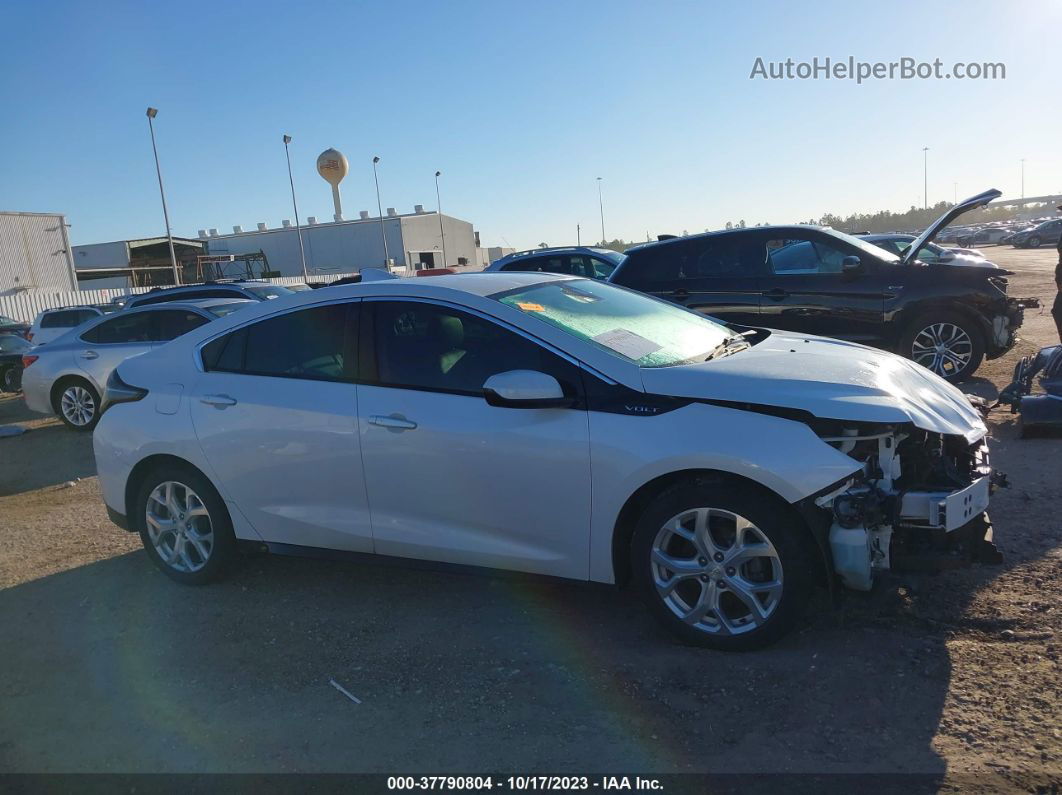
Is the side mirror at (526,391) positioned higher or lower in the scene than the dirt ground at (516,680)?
higher

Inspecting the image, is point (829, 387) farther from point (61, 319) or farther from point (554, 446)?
point (61, 319)

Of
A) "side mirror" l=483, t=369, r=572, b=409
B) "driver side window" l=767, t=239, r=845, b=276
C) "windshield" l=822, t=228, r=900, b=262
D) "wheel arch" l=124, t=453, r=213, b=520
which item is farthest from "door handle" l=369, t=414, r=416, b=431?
"windshield" l=822, t=228, r=900, b=262

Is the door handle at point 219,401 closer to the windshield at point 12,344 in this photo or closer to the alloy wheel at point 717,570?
the alloy wheel at point 717,570

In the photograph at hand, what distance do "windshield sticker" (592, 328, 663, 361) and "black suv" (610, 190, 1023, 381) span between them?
4748 millimetres

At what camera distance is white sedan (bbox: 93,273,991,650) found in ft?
10.7

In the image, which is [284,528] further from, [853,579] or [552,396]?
[853,579]

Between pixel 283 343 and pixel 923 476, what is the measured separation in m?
3.25

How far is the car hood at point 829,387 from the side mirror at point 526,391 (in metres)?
0.40

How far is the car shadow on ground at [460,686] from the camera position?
291 centimetres

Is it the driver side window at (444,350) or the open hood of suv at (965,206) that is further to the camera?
the open hood of suv at (965,206)

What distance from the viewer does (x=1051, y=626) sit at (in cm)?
347

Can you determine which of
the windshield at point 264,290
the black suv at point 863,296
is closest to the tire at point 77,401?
the windshield at point 264,290

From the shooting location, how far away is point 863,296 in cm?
843

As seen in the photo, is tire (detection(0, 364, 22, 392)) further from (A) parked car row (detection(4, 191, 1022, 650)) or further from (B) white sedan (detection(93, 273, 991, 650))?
(B) white sedan (detection(93, 273, 991, 650))
